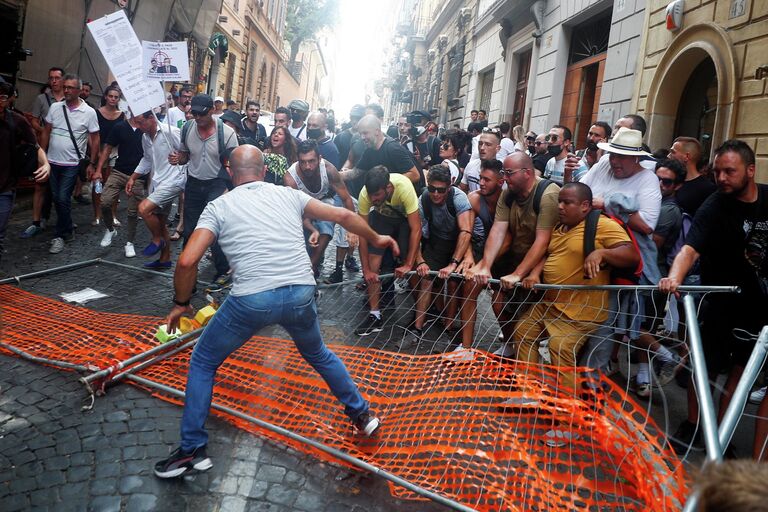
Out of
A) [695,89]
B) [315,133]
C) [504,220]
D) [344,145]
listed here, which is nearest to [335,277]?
[315,133]

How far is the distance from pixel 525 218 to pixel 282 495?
2836 mm

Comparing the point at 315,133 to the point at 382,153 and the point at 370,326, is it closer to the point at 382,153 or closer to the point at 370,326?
the point at 382,153

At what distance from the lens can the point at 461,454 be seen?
330 centimetres

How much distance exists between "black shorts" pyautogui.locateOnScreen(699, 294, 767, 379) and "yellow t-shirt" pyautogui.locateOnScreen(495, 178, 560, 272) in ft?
4.01

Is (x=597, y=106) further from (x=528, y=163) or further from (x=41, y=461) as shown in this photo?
(x=41, y=461)

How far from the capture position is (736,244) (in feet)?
11.5

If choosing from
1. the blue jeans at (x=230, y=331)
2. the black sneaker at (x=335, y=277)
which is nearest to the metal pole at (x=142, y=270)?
the black sneaker at (x=335, y=277)

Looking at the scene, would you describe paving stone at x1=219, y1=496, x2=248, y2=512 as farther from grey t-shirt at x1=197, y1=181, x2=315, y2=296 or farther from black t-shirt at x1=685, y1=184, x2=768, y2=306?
black t-shirt at x1=685, y1=184, x2=768, y2=306

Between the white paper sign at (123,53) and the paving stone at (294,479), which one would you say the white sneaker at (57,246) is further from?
the paving stone at (294,479)

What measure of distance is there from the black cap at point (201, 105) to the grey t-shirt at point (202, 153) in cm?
30

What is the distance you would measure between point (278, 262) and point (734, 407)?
85.9 inches

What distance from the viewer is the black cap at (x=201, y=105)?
6023mm

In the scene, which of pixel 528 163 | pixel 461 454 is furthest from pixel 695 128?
pixel 461 454

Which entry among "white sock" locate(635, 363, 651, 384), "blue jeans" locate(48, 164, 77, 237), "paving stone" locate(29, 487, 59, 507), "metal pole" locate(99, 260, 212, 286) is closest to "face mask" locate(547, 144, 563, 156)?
"white sock" locate(635, 363, 651, 384)
